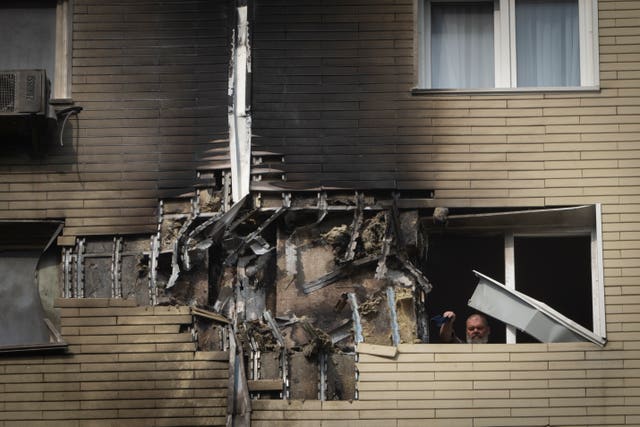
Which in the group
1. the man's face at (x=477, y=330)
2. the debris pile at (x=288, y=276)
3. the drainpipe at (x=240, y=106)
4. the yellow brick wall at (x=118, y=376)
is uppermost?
the drainpipe at (x=240, y=106)

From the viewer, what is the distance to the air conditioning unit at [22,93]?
1681 cm

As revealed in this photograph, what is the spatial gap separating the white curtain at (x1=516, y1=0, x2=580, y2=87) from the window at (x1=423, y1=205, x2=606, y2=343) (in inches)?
71.8

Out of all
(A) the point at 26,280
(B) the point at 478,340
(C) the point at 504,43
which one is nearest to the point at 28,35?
(A) the point at 26,280

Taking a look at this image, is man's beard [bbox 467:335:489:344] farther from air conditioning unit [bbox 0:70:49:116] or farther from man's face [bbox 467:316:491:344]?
air conditioning unit [bbox 0:70:49:116]

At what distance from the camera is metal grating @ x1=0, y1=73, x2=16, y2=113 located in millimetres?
16844

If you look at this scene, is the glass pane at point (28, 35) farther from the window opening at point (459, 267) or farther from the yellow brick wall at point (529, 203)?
the window opening at point (459, 267)

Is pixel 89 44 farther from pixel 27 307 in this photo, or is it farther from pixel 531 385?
pixel 531 385

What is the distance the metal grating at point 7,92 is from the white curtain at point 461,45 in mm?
5238

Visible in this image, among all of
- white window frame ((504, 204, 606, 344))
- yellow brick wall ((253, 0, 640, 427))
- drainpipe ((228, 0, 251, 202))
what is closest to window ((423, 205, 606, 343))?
white window frame ((504, 204, 606, 344))

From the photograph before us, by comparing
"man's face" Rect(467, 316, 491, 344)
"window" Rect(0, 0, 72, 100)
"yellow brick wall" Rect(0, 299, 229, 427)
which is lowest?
"yellow brick wall" Rect(0, 299, 229, 427)

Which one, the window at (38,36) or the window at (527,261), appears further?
the window at (38,36)

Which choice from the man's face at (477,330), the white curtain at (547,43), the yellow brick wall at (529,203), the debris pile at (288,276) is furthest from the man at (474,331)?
the white curtain at (547,43)

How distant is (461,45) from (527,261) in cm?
342

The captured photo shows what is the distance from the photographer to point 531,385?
16.2 m
